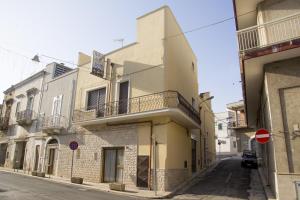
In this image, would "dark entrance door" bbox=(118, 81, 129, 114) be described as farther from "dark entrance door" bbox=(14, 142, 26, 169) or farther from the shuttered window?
"dark entrance door" bbox=(14, 142, 26, 169)

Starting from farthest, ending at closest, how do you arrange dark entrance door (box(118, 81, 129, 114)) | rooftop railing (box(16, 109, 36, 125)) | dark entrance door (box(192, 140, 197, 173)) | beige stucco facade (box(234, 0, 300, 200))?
1. rooftop railing (box(16, 109, 36, 125))
2. dark entrance door (box(192, 140, 197, 173))
3. dark entrance door (box(118, 81, 129, 114))
4. beige stucco facade (box(234, 0, 300, 200))

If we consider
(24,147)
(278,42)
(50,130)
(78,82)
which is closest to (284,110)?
(278,42)

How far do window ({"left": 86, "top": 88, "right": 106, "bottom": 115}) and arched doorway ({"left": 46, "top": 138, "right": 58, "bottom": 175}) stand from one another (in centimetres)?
509

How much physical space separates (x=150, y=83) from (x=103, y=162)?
20.2 ft

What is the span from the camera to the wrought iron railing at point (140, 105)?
1377cm

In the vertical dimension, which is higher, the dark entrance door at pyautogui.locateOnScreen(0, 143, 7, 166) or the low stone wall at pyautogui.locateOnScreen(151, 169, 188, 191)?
the dark entrance door at pyautogui.locateOnScreen(0, 143, 7, 166)

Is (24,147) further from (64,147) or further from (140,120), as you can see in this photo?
(140,120)

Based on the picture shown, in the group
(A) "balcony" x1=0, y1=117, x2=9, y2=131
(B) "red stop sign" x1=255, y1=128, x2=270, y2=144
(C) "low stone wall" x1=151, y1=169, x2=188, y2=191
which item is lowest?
(C) "low stone wall" x1=151, y1=169, x2=188, y2=191

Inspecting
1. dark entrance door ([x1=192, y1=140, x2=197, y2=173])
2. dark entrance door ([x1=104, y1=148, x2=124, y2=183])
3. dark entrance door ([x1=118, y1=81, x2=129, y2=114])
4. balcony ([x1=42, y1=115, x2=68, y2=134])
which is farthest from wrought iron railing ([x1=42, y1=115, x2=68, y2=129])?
dark entrance door ([x1=192, y1=140, x2=197, y2=173])

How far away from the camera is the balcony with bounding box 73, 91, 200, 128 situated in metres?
13.3

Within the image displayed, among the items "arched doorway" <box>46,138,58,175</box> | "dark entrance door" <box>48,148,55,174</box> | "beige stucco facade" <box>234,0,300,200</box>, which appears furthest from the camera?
"dark entrance door" <box>48,148,55,174</box>

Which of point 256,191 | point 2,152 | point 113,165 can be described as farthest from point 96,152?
point 2,152

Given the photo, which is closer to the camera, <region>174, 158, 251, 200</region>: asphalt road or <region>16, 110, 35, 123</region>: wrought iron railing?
<region>174, 158, 251, 200</region>: asphalt road

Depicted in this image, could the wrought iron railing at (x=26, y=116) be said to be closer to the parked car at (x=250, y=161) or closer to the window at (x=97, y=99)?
A: the window at (x=97, y=99)
